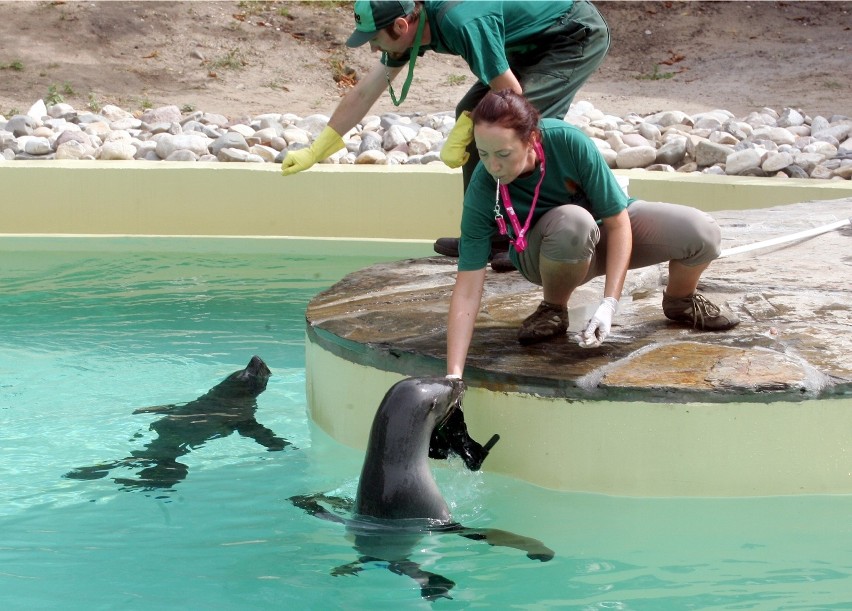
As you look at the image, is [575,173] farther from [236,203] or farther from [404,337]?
[236,203]

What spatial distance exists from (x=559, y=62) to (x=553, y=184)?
97 centimetres

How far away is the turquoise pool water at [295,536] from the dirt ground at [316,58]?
8309 mm

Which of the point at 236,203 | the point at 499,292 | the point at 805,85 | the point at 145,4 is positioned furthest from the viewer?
the point at 145,4

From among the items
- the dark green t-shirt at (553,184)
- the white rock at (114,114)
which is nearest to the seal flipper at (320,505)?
the dark green t-shirt at (553,184)

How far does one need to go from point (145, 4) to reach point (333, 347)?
1287 cm

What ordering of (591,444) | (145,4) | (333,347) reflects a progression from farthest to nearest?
(145,4), (333,347), (591,444)

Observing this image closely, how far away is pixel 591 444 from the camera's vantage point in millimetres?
3545

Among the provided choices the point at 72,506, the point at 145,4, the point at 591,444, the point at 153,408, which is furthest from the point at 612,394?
the point at 145,4

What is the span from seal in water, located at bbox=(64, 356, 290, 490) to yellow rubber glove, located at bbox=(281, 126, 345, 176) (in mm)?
958

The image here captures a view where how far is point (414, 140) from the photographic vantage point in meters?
9.36

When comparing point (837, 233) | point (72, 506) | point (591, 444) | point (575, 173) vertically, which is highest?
point (575, 173)

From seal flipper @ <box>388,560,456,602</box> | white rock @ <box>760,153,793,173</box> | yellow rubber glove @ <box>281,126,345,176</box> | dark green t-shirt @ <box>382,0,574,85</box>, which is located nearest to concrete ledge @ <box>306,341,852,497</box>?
seal flipper @ <box>388,560,456,602</box>

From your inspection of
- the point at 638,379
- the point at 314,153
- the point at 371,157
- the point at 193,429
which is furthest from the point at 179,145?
the point at 638,379

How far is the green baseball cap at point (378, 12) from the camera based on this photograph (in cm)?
378
